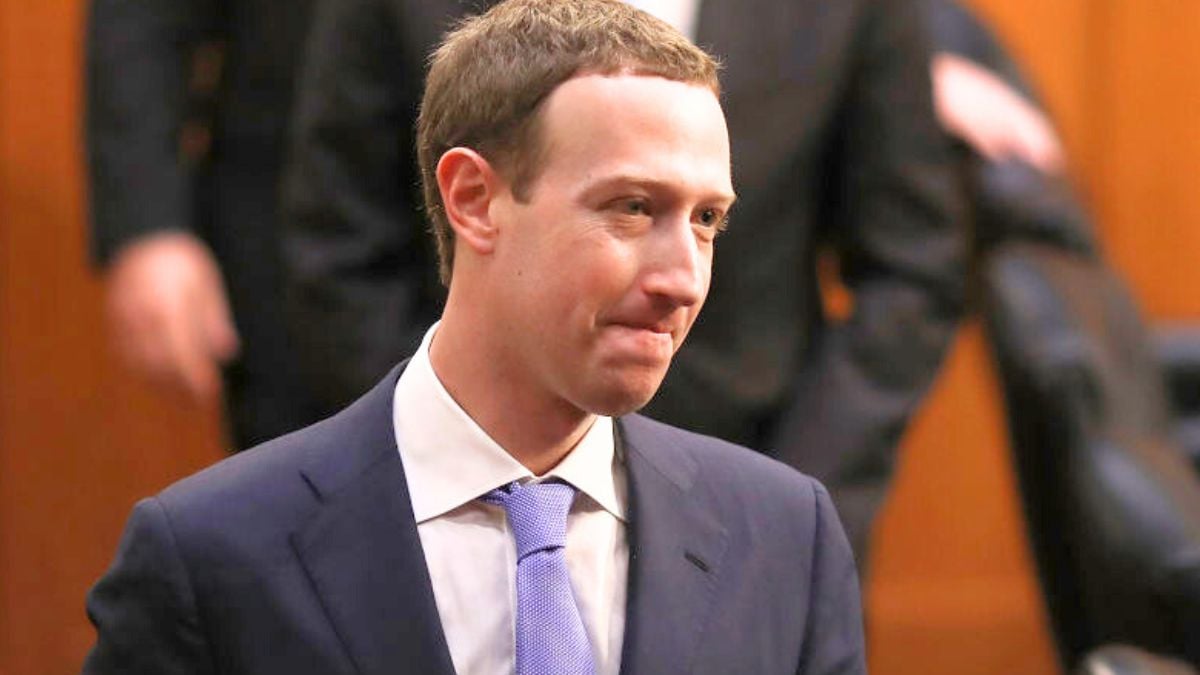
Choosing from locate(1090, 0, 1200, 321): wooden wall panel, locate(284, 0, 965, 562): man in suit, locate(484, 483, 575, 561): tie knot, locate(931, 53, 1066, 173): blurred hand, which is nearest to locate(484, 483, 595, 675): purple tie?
locate(484, 483, 575, 561): tie knot

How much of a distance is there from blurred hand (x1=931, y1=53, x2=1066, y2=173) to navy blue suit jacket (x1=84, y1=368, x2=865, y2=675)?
185 centimetres

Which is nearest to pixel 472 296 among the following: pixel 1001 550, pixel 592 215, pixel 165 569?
pixel 592 215

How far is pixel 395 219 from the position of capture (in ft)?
8.08

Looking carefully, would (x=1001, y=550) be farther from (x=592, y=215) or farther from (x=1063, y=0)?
(x=592, y=215)

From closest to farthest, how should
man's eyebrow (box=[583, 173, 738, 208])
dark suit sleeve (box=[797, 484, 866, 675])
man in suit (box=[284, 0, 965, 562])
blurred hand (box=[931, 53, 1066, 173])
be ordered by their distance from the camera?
man's eyebrow (box=[583, 173, 738, 208]), dark suit sleeve (box=[797, 484, 866, 675]), man in suit (box=[284, 0, 965, 562]), blurred hand (box=[931, 53, 1066, 173])

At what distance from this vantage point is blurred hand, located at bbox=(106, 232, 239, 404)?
261 cm

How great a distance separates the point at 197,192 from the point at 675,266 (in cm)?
159

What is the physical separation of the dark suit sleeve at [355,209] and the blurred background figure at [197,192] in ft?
0.52

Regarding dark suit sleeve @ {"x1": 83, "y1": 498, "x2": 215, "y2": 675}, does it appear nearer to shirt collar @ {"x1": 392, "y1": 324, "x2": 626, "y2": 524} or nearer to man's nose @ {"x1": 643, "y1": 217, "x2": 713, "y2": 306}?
shirt collar @ {"x1": 392, "y1": 324, "x2": 626, "y2": 524}

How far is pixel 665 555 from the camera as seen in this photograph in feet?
4.52

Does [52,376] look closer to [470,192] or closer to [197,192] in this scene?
[197,192]

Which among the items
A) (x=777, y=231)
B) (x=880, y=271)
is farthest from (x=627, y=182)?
(x=880, y=271)

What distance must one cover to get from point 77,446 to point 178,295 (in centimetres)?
130

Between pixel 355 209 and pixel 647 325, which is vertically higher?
pixel 647 325
